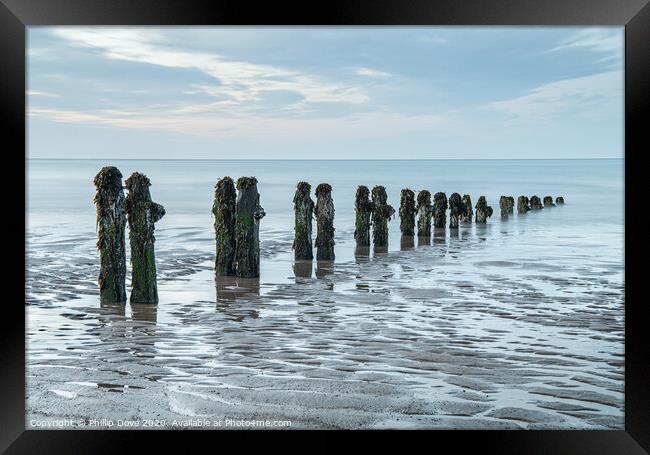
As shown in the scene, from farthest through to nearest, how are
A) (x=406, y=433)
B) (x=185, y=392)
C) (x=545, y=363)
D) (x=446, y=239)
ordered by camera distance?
(x=446, y=239), (x=545, y=363), (x=185, y=392), (x=406, y=433)

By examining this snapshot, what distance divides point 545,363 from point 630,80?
3545 mm

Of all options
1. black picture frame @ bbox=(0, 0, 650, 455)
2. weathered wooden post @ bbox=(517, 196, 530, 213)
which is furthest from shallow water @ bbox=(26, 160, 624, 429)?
weathered wooden post @ bbox=(517, 196, 530, 213)

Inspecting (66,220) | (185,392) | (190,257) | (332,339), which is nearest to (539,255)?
(190,257)

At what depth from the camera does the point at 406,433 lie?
4922 millimetres

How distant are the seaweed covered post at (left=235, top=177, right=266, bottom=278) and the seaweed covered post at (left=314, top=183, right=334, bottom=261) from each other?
2.79 m

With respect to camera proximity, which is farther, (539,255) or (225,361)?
(539,255)

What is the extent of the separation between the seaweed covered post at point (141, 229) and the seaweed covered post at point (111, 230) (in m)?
0.15

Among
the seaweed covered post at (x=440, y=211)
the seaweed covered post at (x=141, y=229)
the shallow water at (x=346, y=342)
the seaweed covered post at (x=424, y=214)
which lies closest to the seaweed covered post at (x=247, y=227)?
the shallow water at (x=346, y=342)

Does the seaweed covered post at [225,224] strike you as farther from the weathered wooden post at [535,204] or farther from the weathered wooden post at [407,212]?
the weathered wooden post at [535,204]

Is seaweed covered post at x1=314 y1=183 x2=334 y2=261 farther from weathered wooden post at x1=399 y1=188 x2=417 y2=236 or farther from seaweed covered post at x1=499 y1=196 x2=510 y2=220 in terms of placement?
seaweed covered post at x1=499 y1=196 x2=510 y2=220

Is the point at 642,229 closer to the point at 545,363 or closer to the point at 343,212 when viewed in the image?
the point at 545,363

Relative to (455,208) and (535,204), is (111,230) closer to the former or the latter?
(455,208)

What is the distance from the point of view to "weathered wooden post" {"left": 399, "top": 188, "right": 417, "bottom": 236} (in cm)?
2092

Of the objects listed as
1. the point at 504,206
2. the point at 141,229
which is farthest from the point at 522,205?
the point at 141,229
